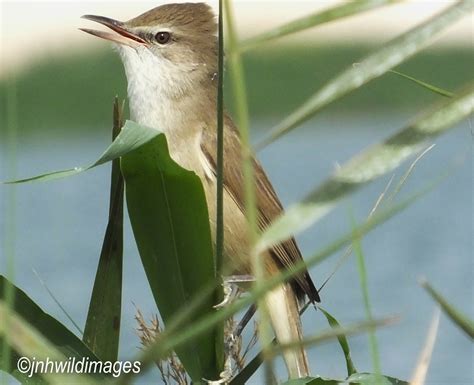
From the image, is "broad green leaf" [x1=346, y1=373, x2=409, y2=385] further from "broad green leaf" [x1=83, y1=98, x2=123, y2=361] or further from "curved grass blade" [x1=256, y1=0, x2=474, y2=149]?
"curved grass blade" [x1=256, y1=0, x2=474, y2=149]

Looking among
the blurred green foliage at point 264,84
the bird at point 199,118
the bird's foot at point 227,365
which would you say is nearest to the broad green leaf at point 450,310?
the bird's foot at point 227,365

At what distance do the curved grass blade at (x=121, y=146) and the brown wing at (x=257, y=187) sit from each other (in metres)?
1.39

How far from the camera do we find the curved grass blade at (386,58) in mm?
1318

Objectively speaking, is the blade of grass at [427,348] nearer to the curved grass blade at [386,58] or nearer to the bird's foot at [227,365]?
the curved grass blade at [386,58]

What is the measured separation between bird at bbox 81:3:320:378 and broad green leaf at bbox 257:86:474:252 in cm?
164

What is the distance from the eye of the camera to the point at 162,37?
3850mm

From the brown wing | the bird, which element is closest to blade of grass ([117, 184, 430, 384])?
the bird

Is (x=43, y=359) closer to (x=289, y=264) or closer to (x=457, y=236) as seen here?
(x=289, y=264)

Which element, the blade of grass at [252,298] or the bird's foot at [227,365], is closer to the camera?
the blade of grass at [252,298]

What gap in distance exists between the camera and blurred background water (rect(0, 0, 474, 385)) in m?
6.34

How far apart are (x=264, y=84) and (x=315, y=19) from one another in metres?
12.5

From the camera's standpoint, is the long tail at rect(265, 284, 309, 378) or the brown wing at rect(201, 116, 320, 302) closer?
the long tail at rect(265, 284, 309, 378)

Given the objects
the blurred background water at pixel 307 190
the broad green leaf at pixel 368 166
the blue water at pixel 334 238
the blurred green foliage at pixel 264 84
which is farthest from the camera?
the blurred green foliage at pixel 264 84

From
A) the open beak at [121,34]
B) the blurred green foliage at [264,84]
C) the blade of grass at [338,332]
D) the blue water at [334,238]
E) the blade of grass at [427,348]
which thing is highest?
the blurred green foliage at [264,84]
